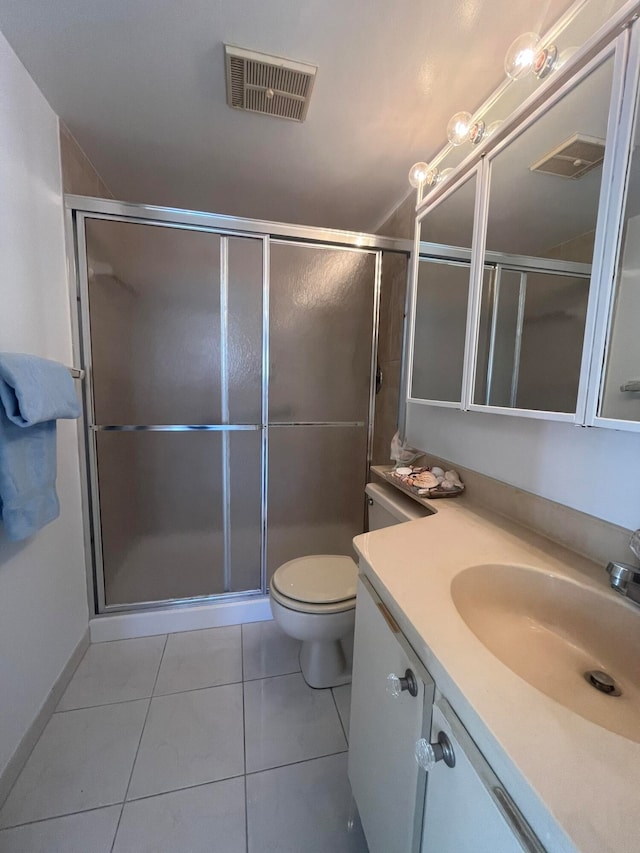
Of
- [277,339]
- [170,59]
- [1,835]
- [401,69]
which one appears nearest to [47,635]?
[1,835]

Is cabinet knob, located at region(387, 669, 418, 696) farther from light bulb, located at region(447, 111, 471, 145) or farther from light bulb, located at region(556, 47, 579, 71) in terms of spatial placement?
light bulb, located at region(447, 111, 471, 145)

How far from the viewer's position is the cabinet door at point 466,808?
390mm

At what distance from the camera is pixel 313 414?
6.15 feet

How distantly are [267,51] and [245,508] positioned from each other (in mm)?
1847

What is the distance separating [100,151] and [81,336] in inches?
35.3

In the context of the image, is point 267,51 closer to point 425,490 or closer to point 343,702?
point 425,490

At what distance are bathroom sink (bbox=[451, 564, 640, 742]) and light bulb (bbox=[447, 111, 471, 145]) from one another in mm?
1375

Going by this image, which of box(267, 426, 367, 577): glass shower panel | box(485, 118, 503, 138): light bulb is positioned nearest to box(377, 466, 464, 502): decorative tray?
box(267, 426, 367, 577): glass shower panel

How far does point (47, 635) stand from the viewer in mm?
1310

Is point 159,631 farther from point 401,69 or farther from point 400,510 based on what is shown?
point 401,69

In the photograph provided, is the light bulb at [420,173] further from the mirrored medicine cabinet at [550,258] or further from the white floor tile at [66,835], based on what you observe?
the white floor tile at [66,835]

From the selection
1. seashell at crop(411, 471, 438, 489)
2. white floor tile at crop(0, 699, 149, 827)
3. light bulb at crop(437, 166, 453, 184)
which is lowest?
white floor tile at crop(0, 699, 149, 827)

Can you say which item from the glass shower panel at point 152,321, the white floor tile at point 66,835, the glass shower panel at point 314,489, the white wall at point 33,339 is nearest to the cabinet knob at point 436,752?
the white floor tile at point 66,835

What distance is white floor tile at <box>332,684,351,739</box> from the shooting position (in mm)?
1308
